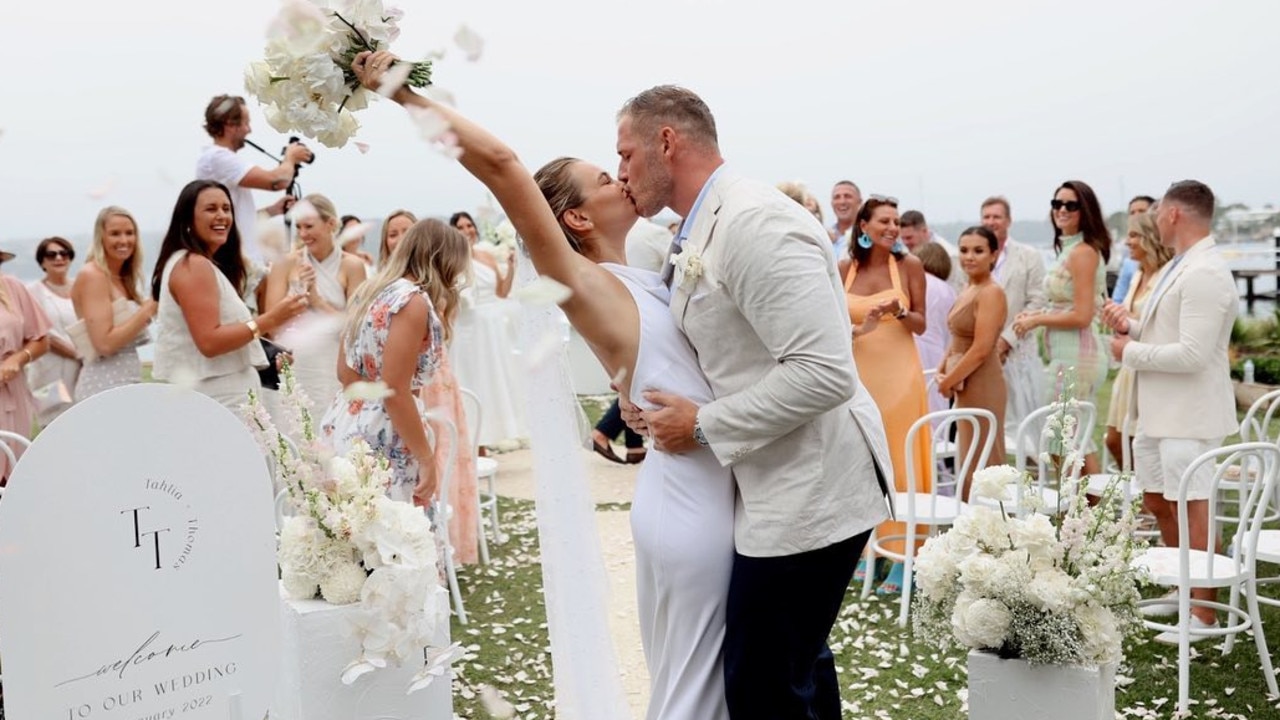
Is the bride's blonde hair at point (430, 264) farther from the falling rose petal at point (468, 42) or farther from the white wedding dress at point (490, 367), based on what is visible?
the white wedding dress at point (490, 367)

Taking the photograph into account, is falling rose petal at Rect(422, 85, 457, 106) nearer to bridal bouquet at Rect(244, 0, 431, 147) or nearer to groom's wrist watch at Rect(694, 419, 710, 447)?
bridal bouquet at Rect(244, 0, 431, 147)

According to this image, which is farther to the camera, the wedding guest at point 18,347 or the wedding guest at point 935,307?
the wedding guest at point 935,307

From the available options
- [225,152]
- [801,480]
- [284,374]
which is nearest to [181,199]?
[225,152]

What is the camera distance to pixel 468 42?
199cm

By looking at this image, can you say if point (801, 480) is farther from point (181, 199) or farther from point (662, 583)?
point (181, 199)

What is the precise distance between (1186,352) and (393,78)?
153 inches

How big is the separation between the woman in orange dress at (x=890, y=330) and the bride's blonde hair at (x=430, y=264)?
2.12 metres

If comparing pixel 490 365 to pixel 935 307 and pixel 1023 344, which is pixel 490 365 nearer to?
pixel 935 307

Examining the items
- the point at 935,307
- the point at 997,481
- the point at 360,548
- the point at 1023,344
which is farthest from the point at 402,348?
the point at 1023,344

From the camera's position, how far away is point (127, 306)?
20.7 feet

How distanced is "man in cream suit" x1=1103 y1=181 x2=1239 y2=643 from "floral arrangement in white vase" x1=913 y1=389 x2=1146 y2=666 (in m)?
1.99

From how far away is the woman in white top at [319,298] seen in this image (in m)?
6.80

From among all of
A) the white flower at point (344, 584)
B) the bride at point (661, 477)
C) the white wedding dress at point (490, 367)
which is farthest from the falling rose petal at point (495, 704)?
the white wedding dress at point (490, 367)

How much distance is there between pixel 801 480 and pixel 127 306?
4.85 m
